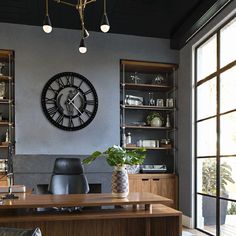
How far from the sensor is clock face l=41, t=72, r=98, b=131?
5.14m

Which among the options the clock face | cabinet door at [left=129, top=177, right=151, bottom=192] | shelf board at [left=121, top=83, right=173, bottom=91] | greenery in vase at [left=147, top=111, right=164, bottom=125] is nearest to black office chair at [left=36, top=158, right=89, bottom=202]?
the clock face

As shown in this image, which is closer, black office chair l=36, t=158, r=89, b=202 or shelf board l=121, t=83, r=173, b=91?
black office chair l=36, t=158, r=89, b=202

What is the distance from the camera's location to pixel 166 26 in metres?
5.35

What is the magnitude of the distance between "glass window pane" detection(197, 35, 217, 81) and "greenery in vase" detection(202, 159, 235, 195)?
1.44m

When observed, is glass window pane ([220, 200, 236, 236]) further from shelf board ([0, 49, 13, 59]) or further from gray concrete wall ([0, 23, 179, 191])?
shelf board ([0, 49, 13, 59])

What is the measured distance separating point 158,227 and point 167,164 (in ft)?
10.8

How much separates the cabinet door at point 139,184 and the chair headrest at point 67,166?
175 centimetres

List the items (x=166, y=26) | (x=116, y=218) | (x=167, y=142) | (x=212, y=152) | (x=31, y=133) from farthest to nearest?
(x=167, y=142) → (x=166, y=26) → (x=31, y=133) → (x=212, y=152) → (x=116, y=218)

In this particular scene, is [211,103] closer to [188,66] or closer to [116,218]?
[188,66]

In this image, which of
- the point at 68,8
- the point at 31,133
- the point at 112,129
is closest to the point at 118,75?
the point at 112,129

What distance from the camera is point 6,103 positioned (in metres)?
5.16

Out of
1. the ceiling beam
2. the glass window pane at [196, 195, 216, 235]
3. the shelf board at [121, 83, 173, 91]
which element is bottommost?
the glass window pane at [196, 195, 216, 235]

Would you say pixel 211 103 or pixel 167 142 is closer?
pixel 211 103

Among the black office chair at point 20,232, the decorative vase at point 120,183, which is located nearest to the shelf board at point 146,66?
the decorative vase at point 120,183
